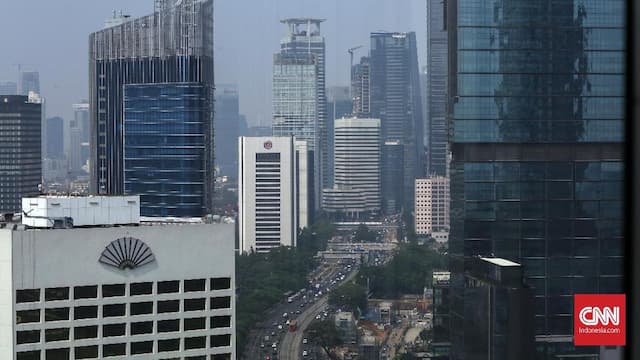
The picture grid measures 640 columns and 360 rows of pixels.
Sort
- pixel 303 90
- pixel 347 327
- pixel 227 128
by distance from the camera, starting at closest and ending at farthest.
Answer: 1. pixel 347 327
2. pixel 227 128
3. pixel 303 90

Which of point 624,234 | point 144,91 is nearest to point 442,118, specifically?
point 144,91

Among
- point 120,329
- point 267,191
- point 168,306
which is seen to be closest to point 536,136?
point 168,306

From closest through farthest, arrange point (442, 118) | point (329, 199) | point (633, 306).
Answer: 1. point (633, 306)
2. point (442, 118)
3. point (329, 199)

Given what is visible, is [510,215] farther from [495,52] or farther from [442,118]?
[442,118]

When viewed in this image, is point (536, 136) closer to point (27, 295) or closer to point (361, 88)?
point (27, 295)

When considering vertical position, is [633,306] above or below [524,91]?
below
